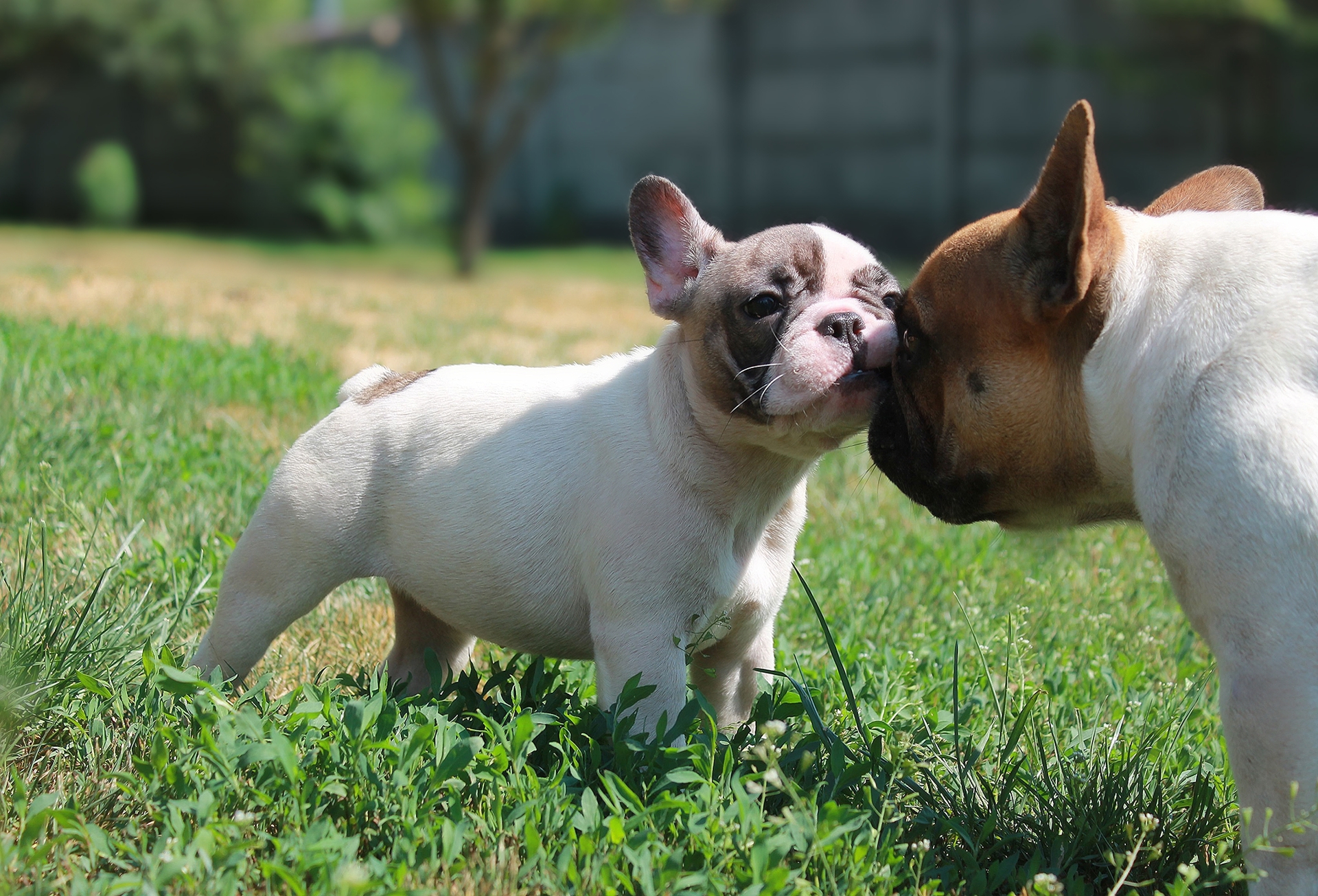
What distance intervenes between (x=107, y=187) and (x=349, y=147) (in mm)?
5191

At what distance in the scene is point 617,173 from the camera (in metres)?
25.5

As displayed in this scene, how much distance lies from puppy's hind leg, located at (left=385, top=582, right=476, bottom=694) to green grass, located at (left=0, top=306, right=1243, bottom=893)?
0.15 meters

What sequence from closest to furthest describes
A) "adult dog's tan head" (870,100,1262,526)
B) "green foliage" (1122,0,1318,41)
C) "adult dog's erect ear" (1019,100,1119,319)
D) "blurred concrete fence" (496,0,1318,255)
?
"adult dog's erect ear" (1019,100,1119,319), "adult dog's tan head" (870,100,1262,526), "green foliage" (1122,0,1318,41), "blurred concrete fence" (496,0,1318,255)

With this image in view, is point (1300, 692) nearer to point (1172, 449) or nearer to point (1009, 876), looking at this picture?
point (1172, 449)

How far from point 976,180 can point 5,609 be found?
67.9ft

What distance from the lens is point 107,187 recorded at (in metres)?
25.8

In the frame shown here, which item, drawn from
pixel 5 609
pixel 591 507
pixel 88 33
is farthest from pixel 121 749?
pixel 88 33

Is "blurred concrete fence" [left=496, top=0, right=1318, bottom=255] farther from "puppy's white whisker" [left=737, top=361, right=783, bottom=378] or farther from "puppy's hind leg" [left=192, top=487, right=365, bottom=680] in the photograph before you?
"puppy's hind leg" [left=192, top=487, right=365, bottom=680]

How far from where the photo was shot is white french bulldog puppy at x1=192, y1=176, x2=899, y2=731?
3.23 metres

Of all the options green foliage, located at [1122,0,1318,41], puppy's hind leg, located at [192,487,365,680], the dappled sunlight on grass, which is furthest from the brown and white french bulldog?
green foliage, located at [1122,0,1318,41]

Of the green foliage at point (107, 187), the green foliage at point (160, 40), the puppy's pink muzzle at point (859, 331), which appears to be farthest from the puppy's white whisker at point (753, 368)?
the green foliage at point (107, 187)

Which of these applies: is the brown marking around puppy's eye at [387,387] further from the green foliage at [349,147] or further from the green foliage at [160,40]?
the green foliage at [160,40]

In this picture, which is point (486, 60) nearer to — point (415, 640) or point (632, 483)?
point (415, 640)

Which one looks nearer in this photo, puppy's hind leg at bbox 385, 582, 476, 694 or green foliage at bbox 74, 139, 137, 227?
puppy's hind leg at bbox 385, 582, 476, 694
